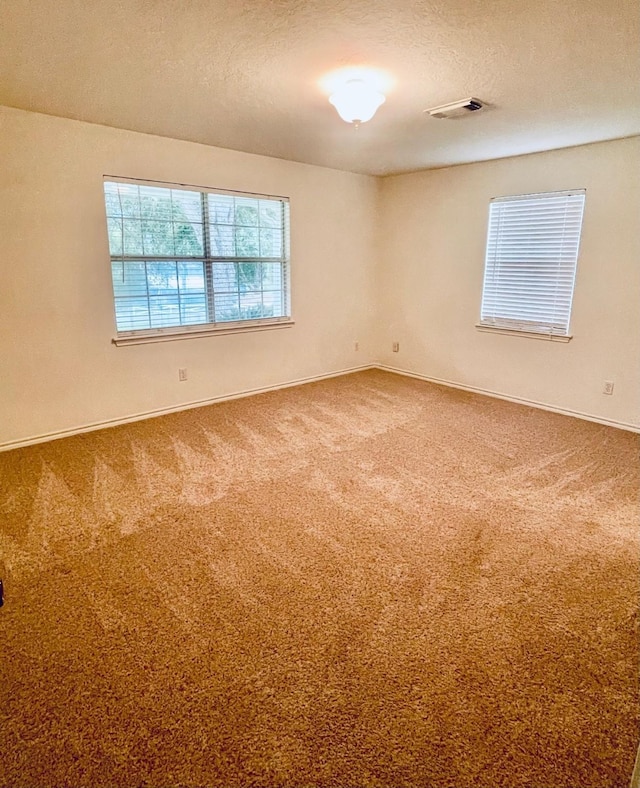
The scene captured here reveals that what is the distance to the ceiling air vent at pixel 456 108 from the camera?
279 centimetres

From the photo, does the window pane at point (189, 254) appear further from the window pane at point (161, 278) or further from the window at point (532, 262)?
the window at point (532, 262)

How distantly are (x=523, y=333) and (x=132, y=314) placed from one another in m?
3.66

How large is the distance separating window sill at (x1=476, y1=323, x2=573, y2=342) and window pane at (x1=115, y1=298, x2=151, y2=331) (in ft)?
10.9

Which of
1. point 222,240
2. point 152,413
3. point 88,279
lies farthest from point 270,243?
point 152,413

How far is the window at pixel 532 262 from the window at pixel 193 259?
2.14m

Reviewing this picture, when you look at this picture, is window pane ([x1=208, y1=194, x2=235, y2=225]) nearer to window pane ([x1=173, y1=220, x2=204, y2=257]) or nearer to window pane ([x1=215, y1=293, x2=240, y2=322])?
window pane ([x1=173, y1=220, x2=204, y2=257])

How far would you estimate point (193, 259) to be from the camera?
4.11m

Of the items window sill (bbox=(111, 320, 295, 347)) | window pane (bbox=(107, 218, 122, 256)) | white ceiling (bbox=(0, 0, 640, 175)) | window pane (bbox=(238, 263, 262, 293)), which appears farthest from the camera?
window pane (bbox=(238, 263, 262, 293))

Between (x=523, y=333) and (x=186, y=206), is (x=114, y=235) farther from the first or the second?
(x=523, y=333)

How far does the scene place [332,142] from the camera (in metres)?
3.80

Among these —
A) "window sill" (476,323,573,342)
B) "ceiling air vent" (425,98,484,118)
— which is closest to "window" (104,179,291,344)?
"ceiling air vent" (425,98,484,118)

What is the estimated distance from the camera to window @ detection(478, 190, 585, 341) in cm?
401

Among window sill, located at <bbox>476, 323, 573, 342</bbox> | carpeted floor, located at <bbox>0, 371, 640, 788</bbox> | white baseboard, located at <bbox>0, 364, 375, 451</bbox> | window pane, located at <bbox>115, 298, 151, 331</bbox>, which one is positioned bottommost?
carpeted floor, located at <bbox>0, 371, 640, 788</bbox>

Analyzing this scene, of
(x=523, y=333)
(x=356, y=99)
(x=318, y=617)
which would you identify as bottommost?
(x=318, y=617)
